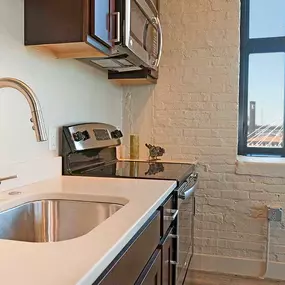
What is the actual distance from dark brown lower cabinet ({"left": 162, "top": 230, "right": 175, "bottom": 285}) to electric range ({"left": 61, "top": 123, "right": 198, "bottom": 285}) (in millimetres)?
202

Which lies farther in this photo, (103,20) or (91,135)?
(91,135)

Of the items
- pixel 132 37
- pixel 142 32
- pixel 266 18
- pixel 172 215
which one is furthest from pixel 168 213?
pixel 266 18

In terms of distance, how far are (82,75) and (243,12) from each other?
4.99ft

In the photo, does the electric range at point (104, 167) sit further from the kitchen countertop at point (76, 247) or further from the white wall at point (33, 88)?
the kitchen countertop at point (76, 247)

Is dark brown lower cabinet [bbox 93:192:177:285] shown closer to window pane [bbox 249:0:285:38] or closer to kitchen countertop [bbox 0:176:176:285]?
kitchen countertop [bbox 0:176:176:285]

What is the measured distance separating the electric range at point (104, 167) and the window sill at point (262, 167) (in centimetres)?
43

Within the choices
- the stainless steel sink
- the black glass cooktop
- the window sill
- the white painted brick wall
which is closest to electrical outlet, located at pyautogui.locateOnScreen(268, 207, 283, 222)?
the white painted brick wall

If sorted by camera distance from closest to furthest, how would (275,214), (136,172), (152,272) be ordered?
(152,272), (136,172), (275,214)

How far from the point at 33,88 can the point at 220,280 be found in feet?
6.36

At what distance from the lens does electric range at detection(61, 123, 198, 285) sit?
1.92m

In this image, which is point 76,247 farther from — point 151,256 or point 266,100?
point 266,100

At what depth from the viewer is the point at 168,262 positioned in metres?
1.63

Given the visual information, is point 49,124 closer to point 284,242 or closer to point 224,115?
point 224,115

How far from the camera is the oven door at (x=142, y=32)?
1.79 meters
